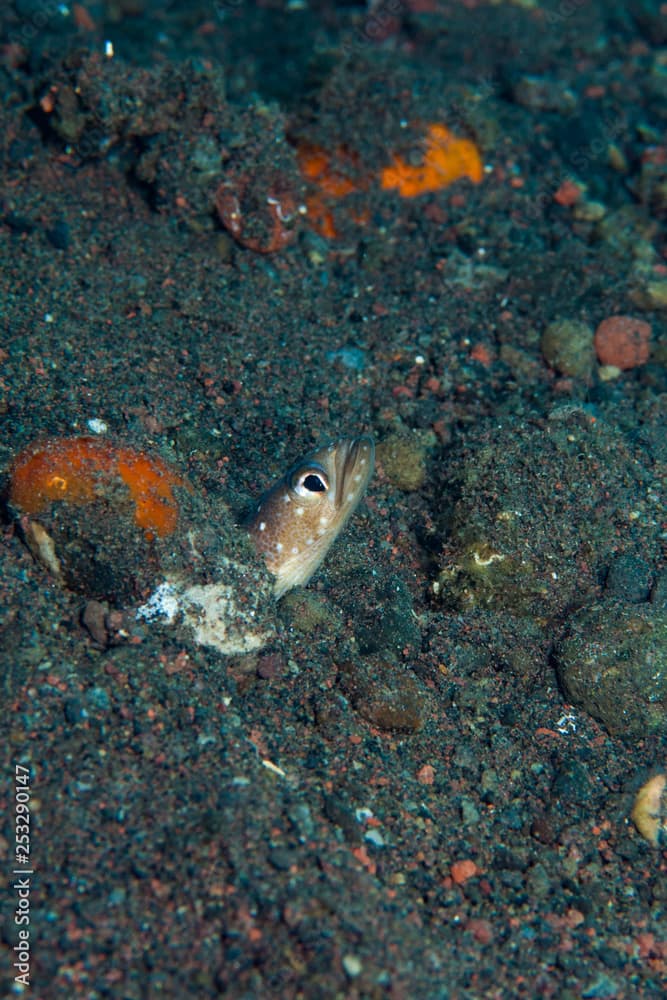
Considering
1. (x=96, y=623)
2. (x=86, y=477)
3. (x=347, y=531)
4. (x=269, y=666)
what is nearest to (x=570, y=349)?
(x=347, y=531)

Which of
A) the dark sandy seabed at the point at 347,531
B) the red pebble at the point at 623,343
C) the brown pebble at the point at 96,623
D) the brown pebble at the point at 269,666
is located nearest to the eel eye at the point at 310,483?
the dark sandy seabed at the point at 347,531

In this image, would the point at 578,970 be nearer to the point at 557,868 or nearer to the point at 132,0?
the point at 557,868

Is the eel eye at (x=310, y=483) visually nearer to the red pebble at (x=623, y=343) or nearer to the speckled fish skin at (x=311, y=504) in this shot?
the speckled fish skin at (x=311, y=504)

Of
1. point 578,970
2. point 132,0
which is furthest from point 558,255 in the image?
point 132,0

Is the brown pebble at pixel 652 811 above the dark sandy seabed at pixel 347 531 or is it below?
below

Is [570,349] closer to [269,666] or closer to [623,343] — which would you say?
[623,343]
